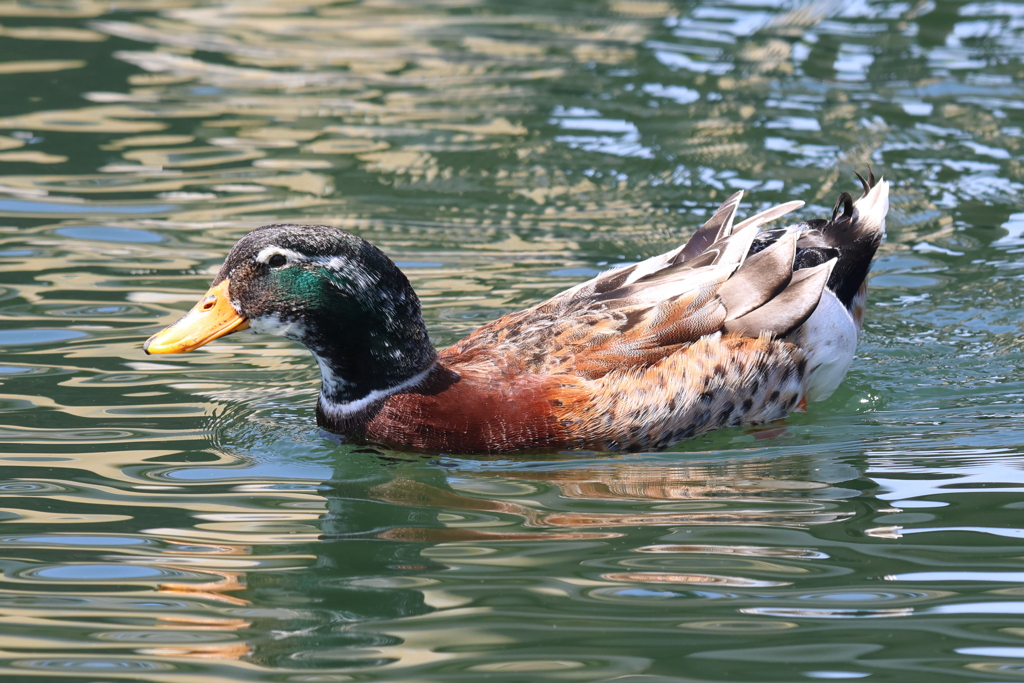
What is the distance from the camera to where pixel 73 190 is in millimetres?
11695

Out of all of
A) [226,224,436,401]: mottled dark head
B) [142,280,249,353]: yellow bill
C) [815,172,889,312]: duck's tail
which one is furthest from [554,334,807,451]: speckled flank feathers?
[142,280,249,353]: yellow bill

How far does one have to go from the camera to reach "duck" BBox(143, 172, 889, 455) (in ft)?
21.6

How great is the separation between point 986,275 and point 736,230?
116 inches

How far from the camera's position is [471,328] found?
903cm

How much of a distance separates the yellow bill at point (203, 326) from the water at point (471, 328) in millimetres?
677

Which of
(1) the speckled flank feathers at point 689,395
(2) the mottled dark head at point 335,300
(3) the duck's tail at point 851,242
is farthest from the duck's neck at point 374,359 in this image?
(3) the duck's tail at point 851,242

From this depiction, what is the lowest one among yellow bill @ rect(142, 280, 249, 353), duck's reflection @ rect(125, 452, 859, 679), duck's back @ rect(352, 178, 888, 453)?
duck's reflection @ rect(125, 452, 859, 679)

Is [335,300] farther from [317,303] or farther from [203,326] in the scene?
[203,326]

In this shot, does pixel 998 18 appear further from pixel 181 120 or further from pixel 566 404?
pixel 566 404

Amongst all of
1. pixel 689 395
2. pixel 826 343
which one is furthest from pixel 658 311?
pixel 826 343

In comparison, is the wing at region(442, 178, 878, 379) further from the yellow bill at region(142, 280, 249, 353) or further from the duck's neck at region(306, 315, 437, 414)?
the yellow bill at region(142, 280, 249, 353)

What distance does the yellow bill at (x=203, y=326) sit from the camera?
6.50m

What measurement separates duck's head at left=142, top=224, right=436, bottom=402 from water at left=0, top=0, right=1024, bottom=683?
0.58 m

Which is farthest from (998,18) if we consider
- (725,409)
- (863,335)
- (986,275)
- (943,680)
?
(943,680)
